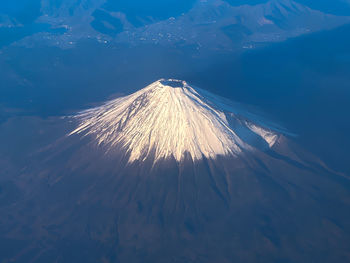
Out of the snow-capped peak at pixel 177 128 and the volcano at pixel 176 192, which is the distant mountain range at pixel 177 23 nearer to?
the snow-capped peak at pixel 177 128

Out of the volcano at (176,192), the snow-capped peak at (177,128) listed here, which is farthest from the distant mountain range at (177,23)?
the volcano at (176,192)

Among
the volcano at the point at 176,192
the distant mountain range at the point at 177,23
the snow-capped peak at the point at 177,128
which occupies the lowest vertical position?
the volcano at the point at 176,192

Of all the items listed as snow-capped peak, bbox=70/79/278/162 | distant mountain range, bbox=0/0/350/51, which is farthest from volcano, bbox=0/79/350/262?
distant mountain range, bbox=0/0/350/51

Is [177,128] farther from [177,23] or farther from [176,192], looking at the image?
[177,23]

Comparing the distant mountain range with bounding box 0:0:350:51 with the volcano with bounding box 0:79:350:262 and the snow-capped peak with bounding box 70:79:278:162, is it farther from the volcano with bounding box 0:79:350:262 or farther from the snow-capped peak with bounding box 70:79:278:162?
the volcano with bounding box 0:79:350:262

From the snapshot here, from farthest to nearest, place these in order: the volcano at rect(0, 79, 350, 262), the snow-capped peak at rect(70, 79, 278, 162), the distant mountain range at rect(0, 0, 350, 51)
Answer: the distant mountain range at rect(0, 0, 350, 51), the snow-capped peak at rect(70, 79, 278, 162), the volcano at rect(0, 79, 350, 262)

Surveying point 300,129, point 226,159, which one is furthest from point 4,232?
point 300,129

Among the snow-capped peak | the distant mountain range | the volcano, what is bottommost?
the volcano
